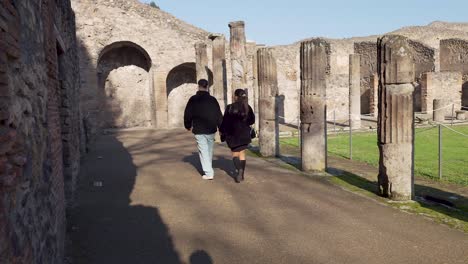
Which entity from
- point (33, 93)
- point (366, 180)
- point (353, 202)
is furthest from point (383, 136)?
point (33, 93)

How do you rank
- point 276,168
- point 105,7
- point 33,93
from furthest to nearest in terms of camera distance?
point 105,7 → point 276,168 → point 33,93

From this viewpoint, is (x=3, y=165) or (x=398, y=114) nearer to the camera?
(x=3, y=165)

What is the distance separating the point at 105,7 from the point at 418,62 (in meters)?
20.5

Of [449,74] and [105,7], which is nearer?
[105,7]

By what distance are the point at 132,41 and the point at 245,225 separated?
52.1ft

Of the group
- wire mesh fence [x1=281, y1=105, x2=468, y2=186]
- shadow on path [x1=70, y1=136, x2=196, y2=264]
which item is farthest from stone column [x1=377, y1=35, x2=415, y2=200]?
shadow on path [x1=70, y1=136, x2=196, y2=264]

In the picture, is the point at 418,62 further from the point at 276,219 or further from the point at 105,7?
the point at 276,219

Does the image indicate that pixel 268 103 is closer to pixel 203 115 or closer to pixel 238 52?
pixel 238 52

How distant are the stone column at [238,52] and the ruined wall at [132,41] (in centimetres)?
833

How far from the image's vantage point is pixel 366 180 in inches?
279

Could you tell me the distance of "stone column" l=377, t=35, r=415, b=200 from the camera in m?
5.60

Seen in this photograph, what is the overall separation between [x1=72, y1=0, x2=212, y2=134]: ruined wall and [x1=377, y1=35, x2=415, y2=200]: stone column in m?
14.2

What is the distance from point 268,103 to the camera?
9.95 meters

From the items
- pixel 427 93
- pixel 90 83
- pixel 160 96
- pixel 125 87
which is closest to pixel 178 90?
pixel 160 96
